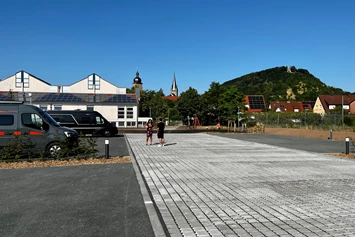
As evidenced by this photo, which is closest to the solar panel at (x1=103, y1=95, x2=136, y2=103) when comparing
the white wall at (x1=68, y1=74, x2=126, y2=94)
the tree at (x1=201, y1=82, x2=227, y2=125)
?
the white wall at (x1=68, y1=74, x2=126, y2=94)

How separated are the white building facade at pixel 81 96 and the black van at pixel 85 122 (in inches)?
967

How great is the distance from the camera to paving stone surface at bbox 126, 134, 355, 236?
4637 millimetres

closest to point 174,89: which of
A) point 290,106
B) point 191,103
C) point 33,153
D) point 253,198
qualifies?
point 290,106

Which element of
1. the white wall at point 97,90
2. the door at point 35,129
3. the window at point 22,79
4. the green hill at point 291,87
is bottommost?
the door at point 35,129

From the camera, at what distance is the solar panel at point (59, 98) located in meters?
50.1

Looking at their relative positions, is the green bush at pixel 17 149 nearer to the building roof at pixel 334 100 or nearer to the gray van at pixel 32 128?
the gray van at pixel 32 128

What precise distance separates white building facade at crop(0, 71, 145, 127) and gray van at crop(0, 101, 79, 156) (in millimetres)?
38618

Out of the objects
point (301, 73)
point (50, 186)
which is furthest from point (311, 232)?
point (301, 73)

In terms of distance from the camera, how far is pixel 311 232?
4426mm

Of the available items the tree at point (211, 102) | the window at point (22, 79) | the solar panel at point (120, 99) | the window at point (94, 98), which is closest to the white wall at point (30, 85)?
the window at point (22, 79)

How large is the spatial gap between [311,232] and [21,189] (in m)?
6.20

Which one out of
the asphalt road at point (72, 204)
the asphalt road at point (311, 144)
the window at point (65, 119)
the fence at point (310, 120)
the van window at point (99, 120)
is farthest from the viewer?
the fence at point (310, 120)

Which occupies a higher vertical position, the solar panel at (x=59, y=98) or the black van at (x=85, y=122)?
the solar panel at (x=59, y=98)

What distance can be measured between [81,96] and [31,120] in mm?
42558
